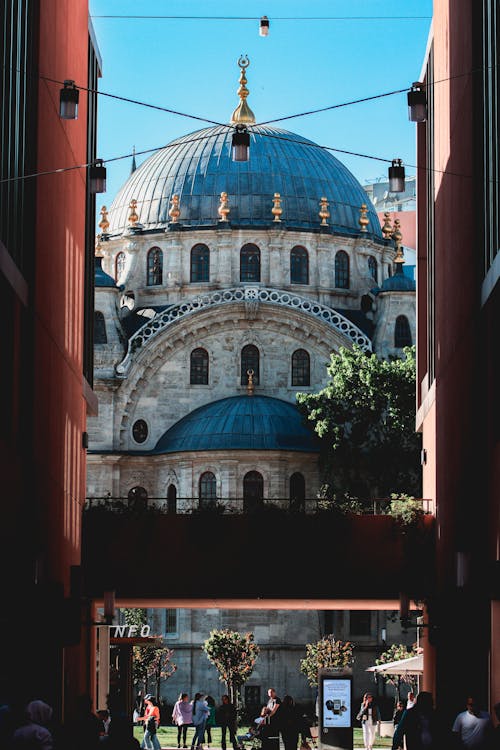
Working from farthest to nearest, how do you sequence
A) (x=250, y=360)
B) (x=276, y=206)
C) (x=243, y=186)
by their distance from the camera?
(x=243, y=186)
(x=276, y=206)
(x=250, y=360)

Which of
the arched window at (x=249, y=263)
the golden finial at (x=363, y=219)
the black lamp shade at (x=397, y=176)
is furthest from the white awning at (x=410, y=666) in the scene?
the golden finial at (x=363, y=219)

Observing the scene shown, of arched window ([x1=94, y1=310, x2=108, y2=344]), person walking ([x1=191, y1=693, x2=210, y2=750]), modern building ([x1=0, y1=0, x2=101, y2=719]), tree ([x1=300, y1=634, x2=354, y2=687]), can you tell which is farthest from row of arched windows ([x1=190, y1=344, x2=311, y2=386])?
modern building ([x1=0, y1=0, x2=101, y2=719])

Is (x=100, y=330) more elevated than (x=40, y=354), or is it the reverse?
(x=100, y=330)

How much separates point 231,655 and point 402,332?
57.4 feet

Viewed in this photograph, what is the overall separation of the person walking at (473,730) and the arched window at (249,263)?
50386 mm

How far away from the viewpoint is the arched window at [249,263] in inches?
2729

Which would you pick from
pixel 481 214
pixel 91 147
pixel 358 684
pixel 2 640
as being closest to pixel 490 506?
pixel 481 214

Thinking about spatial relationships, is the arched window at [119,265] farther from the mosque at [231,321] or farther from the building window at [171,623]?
the building window at [171,623]

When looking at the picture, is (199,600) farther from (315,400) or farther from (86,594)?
(315,400)

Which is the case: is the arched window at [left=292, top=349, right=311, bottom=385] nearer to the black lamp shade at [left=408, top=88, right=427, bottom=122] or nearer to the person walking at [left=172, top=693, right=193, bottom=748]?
the person walking at [left=172, top=693, right=193, bottom=748]

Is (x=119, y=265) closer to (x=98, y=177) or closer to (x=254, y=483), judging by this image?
(x=254, y=483)

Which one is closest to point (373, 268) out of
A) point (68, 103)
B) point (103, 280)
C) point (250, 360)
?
point (250, 360)

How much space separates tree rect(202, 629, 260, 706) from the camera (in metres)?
53.4

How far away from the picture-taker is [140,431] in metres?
64.4
